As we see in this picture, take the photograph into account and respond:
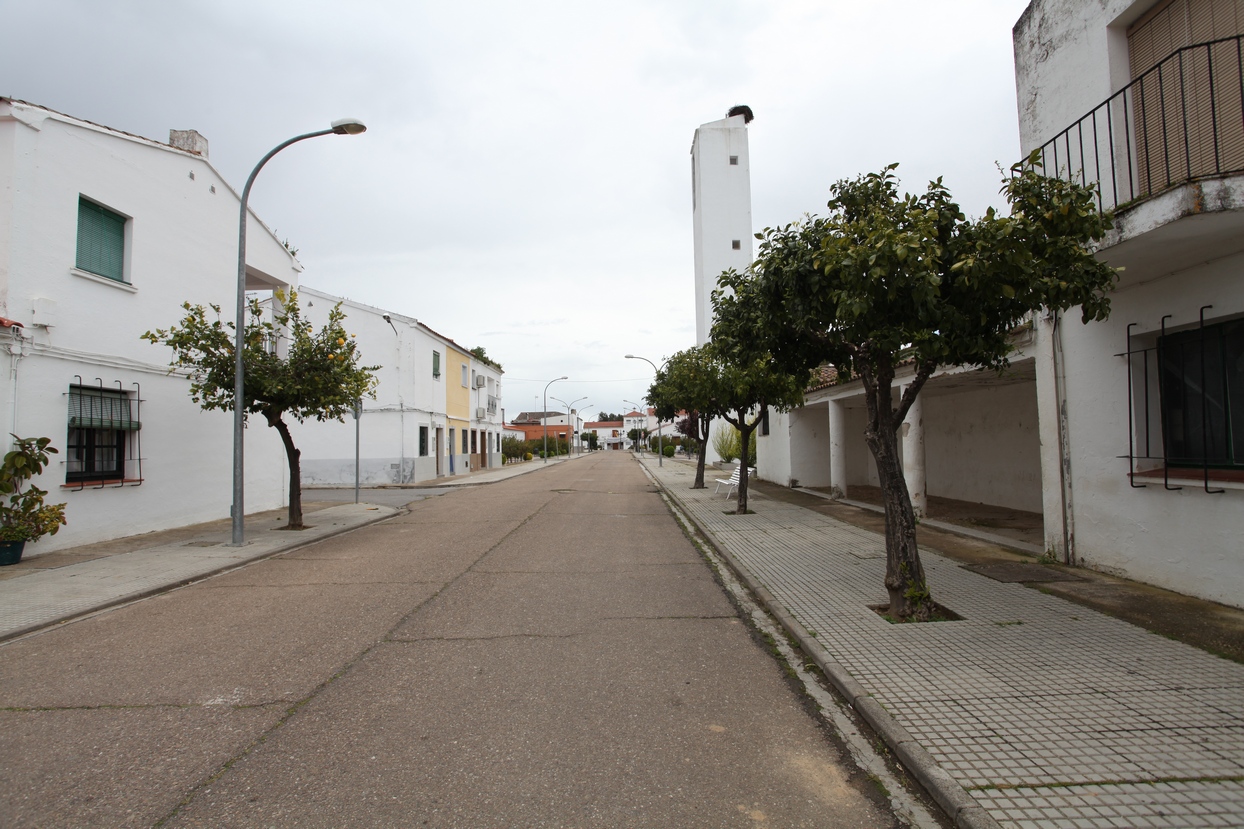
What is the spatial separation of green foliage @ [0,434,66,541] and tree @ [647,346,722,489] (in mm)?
11173

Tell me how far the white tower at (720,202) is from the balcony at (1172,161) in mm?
30800

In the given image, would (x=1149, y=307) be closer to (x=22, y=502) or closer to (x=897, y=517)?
(x=897, y=517)

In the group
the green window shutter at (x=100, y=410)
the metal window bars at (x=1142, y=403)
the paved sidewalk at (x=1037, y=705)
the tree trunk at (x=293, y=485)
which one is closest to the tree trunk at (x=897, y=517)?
the paved sidewalk at (x=1037, y=705)

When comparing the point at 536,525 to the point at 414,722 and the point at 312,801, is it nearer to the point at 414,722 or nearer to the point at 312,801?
the point at 414,722

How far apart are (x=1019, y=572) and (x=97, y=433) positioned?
1347 cm

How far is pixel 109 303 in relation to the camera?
37.2ft

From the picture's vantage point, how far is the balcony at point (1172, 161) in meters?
5.33

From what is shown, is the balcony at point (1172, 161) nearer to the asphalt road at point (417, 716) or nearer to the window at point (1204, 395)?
the window at point (1204, 395)

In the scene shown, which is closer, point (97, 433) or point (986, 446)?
point (97, 433)

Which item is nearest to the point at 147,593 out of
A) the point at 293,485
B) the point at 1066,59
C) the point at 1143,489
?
the point at 293,485

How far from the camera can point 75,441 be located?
10.7m

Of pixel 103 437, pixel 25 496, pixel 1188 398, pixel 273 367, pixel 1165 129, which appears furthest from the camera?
pixel 273 367

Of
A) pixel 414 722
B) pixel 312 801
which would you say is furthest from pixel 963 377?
pixel 312 801

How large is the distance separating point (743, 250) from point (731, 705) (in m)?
36.1
